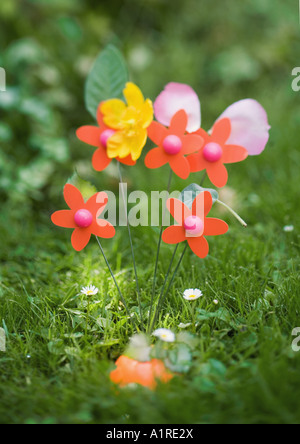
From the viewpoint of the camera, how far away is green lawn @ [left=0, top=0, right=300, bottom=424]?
2.91 feet

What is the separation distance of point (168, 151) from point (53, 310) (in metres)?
0.56

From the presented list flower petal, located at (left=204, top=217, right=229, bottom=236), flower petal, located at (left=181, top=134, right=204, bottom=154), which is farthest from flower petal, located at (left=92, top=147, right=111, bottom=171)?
flower petal, located at (left=204, top=217, right=229, bottom=236)

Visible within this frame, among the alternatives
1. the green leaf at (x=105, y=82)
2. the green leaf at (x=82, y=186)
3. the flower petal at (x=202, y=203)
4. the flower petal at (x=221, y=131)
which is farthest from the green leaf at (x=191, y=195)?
the green leaf at (x=105, y=82)

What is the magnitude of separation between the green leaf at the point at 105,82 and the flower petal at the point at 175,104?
14 centimetres

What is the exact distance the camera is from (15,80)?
6.86 ft

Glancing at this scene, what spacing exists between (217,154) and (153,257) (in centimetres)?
51

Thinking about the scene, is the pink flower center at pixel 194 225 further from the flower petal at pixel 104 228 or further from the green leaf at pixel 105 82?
the green leaf at pixel 105 82

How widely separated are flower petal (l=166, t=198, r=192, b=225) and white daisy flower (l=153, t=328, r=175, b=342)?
0.26 m

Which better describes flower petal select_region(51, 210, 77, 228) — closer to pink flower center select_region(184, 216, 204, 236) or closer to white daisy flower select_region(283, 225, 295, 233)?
pink flower center select_region(184, 216, 204, 236)

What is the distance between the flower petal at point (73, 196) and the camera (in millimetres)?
997

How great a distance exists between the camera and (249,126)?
1049 millimetres

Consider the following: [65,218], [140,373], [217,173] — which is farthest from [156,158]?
[140,373]

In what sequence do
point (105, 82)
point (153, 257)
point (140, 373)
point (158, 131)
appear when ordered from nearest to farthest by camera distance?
point (140, 373)
point (158, 131)
point (105, 82)
point (153, 257)

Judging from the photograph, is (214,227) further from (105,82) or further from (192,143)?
(105,82)
